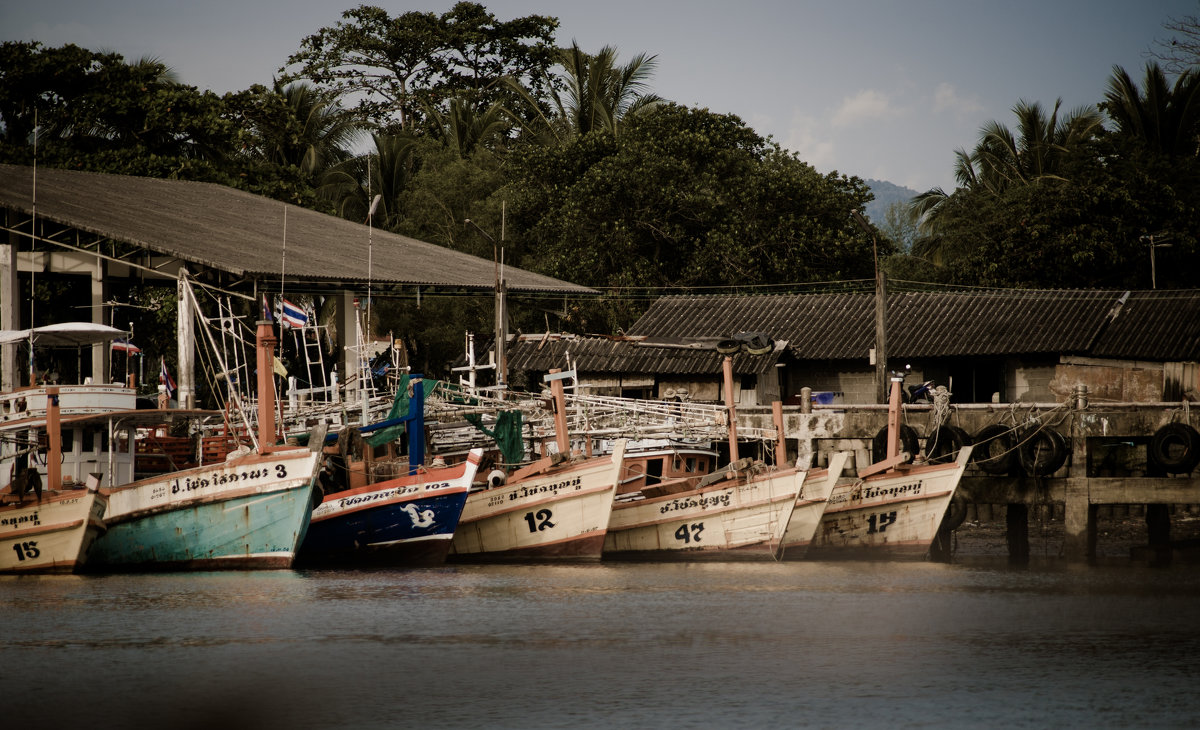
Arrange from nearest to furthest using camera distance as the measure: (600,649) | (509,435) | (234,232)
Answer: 1. (600,649)
2. (509,435)
3. (234,232)

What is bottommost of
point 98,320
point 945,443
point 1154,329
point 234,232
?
point 945,443

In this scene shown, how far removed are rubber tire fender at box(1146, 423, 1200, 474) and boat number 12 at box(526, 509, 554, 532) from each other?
1151 cm

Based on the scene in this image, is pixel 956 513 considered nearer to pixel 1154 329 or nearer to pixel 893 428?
pixel 893 428

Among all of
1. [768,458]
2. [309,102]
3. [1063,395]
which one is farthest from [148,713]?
[309,102]

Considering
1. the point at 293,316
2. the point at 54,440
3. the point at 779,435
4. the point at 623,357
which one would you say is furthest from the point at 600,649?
the point at 623,357

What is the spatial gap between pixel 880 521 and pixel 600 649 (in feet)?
32.4

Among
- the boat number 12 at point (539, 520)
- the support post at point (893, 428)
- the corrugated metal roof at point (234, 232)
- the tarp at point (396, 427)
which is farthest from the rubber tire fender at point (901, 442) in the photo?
the corrugated metal roof at point (234, 232)

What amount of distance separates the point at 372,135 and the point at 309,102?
287cm

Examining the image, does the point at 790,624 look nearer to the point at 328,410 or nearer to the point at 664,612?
the point at 664,612

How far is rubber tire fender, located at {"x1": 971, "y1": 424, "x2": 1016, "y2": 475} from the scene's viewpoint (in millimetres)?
27656

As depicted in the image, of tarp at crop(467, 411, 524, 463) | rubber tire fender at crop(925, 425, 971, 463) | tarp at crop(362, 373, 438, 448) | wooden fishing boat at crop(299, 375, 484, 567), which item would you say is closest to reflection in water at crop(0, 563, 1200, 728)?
wooden fishing boat at crop(299, 375, 484, 567)

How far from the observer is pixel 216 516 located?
78.1 ft

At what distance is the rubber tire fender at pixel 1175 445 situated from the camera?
2623cm

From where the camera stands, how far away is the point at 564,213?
44.9m
